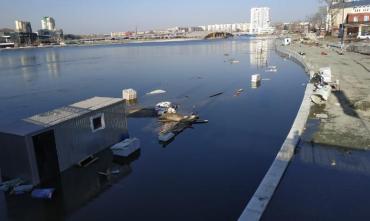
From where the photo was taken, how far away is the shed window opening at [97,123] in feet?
46.3

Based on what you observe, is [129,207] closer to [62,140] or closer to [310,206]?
[62,140]

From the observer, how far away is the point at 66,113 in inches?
540

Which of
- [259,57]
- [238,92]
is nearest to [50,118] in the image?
[238,92]

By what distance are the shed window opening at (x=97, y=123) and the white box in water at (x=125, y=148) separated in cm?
112

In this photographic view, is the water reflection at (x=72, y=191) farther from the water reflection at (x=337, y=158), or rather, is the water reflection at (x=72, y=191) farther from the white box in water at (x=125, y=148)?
the water reflection at (x=337, y=158)

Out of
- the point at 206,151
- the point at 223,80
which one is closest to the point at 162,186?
the point at 206,151

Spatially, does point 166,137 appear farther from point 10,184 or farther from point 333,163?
point 333,163

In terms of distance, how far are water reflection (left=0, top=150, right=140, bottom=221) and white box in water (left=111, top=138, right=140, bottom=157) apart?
0.28m

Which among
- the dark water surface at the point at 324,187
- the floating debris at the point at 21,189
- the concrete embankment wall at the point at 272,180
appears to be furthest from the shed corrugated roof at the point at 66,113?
the dark water surface at the point at 324,187

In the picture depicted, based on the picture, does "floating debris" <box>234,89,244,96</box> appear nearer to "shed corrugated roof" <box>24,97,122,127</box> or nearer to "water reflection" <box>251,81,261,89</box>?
"water reflection" <box>251,81,261,89</box>

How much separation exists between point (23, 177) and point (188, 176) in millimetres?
6262

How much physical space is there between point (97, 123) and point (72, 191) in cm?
366

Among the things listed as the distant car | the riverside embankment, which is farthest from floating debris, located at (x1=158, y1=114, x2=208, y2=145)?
the distant car

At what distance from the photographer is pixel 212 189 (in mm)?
11438
